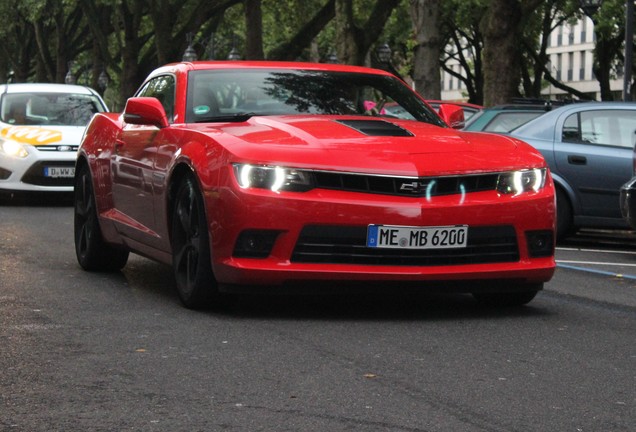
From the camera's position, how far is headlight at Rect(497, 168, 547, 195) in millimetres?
7812

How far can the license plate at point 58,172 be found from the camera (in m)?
19.5

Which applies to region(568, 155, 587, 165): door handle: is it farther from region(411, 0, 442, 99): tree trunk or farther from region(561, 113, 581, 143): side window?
region(411, 0, 442, 99): tree trunk

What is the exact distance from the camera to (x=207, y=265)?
7.85 meters

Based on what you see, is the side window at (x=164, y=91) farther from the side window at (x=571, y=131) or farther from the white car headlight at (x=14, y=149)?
the white car headlight at (x=14, y=149)

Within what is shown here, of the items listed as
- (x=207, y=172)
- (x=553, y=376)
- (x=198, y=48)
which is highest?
(x=207, y=172)

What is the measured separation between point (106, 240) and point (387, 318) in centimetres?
292

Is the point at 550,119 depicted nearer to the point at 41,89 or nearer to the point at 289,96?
the point at 289,96

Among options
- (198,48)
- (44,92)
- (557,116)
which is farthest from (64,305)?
(198,48)

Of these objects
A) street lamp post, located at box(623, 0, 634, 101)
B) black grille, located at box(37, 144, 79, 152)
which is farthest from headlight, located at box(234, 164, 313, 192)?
street lamp post, located at box(623, 0, 634, 101)

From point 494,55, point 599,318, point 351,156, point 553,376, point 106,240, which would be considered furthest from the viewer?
point 494,55

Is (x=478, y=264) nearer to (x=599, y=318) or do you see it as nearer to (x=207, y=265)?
(x=599, y=318)

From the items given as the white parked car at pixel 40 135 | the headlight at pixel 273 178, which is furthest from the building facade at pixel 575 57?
the headlight at pixel 273 178

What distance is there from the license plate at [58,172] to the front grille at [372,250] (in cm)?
1239

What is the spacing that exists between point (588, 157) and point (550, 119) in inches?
27.1
